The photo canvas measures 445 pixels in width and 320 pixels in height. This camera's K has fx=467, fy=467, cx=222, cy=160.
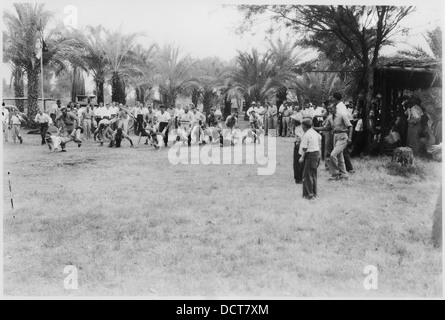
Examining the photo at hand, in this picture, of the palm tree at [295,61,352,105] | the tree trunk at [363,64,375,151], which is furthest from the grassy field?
the palm tree at [295,61,352,105]

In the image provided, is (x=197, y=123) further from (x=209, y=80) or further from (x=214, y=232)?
(x=214, y=232)

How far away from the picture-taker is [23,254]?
18.1 ft

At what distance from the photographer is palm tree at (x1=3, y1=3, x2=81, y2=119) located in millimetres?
6957

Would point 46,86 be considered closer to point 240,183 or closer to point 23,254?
point 240,183

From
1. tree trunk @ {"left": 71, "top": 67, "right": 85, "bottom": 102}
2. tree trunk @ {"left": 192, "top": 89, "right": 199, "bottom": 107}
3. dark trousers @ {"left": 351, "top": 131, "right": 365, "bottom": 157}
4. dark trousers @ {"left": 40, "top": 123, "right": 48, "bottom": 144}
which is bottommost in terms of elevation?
dark trousers @ {"left": 351, "top": 131, "right": 365, "bottom": 157}

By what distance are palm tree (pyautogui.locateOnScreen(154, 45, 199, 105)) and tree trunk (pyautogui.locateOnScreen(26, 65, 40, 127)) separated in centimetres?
296

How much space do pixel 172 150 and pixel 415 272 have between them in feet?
19.5

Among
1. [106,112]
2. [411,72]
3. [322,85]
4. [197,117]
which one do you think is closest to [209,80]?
Answer: [197,117]

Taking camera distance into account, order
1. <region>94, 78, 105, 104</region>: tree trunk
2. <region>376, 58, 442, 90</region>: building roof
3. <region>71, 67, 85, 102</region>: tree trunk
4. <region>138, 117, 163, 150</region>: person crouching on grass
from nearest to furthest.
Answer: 1. <region>94, 78, 105, 104</region>: tree trunk
2. <region>376, 58, 442, 90</region>: building roof
3. <region>71, 67, 85, 102</region>: tree trunk
4. <region>138, 117, 163, 150</region>: person crouching on grass

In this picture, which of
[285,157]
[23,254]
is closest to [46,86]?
[285,157]

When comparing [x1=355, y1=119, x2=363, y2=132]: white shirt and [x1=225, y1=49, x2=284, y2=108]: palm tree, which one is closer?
[x1=225, y1=49, x2=284, y2=108]: palm tree

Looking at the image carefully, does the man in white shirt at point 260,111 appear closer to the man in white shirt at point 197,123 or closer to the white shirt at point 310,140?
the man in white shirt at point 197,123

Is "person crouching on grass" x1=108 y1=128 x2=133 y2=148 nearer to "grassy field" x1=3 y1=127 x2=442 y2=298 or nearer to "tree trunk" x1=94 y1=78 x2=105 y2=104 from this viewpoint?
"tree trunk" x1=94 y1=78 x2=105 y2=104

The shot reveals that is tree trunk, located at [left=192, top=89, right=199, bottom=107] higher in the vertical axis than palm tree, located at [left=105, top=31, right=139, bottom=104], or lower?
lower
